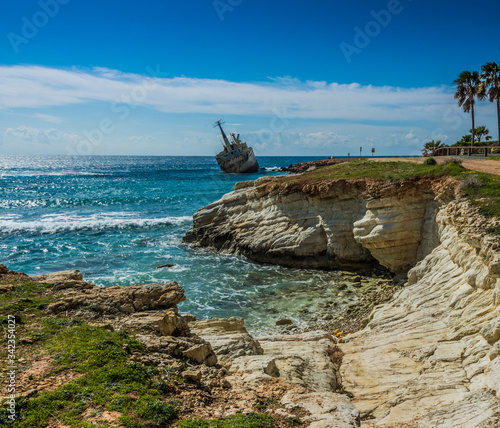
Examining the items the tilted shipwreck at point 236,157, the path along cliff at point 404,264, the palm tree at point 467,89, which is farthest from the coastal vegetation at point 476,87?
Result: the tilted shipwreck at point 236,157

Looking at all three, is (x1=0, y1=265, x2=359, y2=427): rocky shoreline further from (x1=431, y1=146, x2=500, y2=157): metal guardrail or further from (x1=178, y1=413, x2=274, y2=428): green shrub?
(x1=431, y1=146, x2=500, y2=157): metal guardrail

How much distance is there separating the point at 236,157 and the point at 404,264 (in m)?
74.4

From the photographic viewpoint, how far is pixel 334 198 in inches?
1011

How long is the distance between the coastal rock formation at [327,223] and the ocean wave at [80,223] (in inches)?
427

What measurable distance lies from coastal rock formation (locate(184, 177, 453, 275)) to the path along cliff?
69 millimetres

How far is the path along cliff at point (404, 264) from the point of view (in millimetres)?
8844

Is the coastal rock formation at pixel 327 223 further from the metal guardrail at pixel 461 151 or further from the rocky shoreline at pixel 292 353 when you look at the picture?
the metal guardrail at pixel 461 151

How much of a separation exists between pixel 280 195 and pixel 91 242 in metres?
18.8

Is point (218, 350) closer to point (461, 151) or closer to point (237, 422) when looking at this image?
point (237, 422)

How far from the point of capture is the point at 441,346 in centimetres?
1076

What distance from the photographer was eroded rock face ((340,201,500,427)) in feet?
27.1

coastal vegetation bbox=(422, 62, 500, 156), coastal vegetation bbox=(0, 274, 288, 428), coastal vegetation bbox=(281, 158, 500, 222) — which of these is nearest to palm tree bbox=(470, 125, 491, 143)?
coastal vegetation bbox=(422, 62, 500, 156)

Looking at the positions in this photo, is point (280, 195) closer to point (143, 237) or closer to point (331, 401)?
point (143, 237)

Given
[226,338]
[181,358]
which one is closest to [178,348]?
[181,358]
